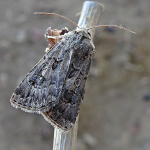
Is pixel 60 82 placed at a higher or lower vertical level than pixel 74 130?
higher

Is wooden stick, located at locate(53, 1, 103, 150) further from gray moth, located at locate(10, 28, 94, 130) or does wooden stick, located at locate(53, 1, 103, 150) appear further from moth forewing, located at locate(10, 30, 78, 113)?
moth forewing, located at locate(10, 30, 78, 113)

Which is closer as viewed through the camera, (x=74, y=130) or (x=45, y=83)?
(x=74, y=130)

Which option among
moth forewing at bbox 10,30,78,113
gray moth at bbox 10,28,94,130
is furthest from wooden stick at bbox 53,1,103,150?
moth forewing at bbox 10,30,78,113

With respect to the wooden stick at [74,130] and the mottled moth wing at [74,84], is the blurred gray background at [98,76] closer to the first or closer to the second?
the mottled moth wing at [74,84]

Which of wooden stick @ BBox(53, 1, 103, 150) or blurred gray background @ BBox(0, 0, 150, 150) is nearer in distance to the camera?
wooden stick @ BBox(53, 1, 103, 150)

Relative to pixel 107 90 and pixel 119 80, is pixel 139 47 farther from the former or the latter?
pixel 107 90

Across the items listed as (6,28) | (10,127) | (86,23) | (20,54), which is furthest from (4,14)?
(86,23)

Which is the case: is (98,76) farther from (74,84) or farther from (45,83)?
(45,83)

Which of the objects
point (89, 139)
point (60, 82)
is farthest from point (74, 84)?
point (89, 139)
